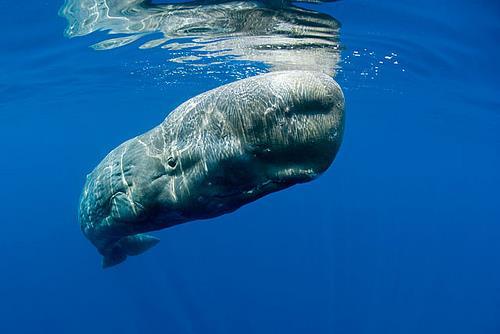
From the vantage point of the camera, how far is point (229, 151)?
340cm

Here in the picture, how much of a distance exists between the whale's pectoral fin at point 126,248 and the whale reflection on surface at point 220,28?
6.18m

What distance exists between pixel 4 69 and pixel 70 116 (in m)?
23.6

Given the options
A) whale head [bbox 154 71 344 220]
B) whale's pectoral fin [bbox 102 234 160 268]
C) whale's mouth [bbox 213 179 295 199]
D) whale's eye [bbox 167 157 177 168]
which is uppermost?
whale head [bbox 154 71 344 220]

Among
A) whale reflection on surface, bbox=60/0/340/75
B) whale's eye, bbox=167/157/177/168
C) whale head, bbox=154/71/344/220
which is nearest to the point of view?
whale head, bbox=154/71/344/220

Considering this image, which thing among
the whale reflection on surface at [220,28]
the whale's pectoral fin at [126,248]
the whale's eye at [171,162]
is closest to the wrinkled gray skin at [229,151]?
the whale's eye at [171,162]

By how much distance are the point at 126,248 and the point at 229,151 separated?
3502 millimetres

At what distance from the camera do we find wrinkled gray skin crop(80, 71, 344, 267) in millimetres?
3330

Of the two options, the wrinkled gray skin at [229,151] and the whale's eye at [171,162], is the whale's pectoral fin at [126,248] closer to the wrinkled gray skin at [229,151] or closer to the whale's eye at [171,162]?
the wrinkled gray skin at [229,151]

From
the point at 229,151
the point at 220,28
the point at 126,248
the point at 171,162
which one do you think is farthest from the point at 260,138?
the point at 220,28

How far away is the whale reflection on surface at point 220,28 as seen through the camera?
10961mm

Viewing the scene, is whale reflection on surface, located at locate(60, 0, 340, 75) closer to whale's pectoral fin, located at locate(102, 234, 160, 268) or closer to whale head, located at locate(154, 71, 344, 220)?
whale's pectoral fin, located at locate(102, 234, 160, 268)

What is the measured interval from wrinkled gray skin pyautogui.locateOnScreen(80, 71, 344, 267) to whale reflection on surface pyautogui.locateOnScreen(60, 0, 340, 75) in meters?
7.27

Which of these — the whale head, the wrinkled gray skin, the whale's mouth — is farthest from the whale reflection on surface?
the whale's mouth

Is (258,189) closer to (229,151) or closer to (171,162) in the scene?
(229,151)
